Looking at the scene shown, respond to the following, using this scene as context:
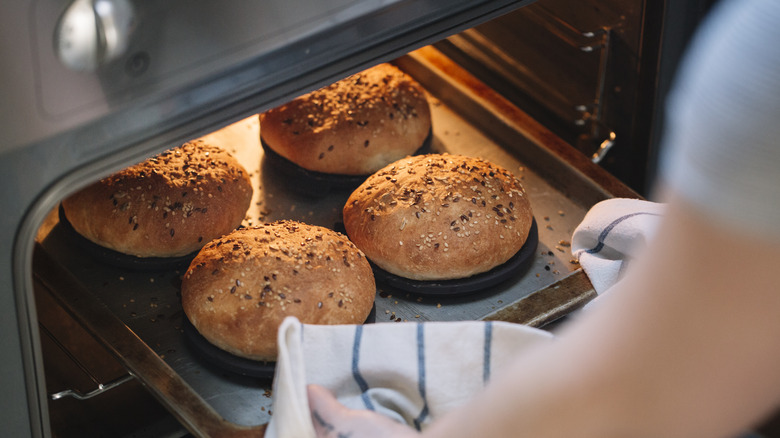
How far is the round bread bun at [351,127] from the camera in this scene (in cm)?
186

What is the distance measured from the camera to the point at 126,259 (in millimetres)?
1648

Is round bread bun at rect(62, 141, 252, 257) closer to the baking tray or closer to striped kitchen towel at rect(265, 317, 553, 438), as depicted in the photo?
the baking tray

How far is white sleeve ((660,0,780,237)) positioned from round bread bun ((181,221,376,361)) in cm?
99

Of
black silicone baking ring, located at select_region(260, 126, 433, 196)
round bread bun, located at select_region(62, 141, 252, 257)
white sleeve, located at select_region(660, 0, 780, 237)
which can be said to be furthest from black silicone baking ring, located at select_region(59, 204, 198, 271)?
white sleeve, located at select_region(660, 0, 780, 237)

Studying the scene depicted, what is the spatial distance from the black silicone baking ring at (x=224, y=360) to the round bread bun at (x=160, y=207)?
228 mm

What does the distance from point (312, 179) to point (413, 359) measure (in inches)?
31.0

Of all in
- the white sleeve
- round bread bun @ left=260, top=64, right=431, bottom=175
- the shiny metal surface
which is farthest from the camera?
round bread bun @ left=260, top=64, right=431, bottom=175

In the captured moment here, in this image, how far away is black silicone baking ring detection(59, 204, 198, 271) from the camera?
1.65 m

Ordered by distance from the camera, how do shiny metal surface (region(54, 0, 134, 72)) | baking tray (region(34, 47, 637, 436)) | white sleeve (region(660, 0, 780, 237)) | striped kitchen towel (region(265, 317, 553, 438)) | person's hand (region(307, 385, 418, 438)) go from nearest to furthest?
1. white sleeve (region(660, 0, 780, 237))
2. shiny metal surface (region(54, 0, 134, 72))
3. person's hand (region(307, 385, 418, 438))
4. striped kitchen towel (region(265, 317, 553, 438))
5. baking tray (region(34, 47, 637, 436))

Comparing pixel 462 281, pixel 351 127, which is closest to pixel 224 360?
pixel 462 281

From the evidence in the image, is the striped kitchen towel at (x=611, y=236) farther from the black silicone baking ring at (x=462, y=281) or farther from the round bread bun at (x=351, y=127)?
the round bread bun at (x=351, y=127)

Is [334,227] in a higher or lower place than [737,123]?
lower

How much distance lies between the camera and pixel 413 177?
1711 millimetres

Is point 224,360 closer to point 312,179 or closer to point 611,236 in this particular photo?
point 312,179
